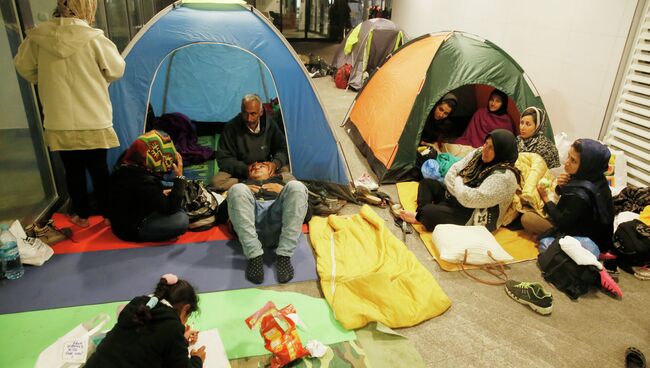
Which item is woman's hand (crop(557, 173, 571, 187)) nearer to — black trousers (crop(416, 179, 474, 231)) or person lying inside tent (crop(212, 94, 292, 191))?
black trousers (crop(416, 179, 474, 231))

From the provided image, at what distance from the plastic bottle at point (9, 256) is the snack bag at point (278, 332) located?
4.30 feet

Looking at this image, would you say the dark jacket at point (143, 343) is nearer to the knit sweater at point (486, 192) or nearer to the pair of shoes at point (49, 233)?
the pair of shoes at point (49, 233)

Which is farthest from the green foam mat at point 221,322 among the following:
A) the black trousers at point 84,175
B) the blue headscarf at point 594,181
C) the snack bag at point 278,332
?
the blue headscarf at point 594,181

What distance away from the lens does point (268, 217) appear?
8.34ft

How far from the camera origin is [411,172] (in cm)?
362

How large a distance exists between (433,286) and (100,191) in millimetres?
2110

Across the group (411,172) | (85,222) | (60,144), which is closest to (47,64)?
(60,144)

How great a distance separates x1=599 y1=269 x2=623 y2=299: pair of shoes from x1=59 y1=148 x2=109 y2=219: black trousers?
114 inches

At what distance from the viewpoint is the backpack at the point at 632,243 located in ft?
8.23

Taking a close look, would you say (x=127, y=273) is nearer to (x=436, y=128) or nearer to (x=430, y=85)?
(x=430, y=85)

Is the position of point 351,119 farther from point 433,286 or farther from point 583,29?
point 433,286

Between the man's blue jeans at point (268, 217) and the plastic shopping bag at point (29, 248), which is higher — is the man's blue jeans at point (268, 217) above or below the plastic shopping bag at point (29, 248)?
above

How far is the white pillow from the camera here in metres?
2.53

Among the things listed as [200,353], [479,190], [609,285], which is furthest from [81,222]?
[609,285]
